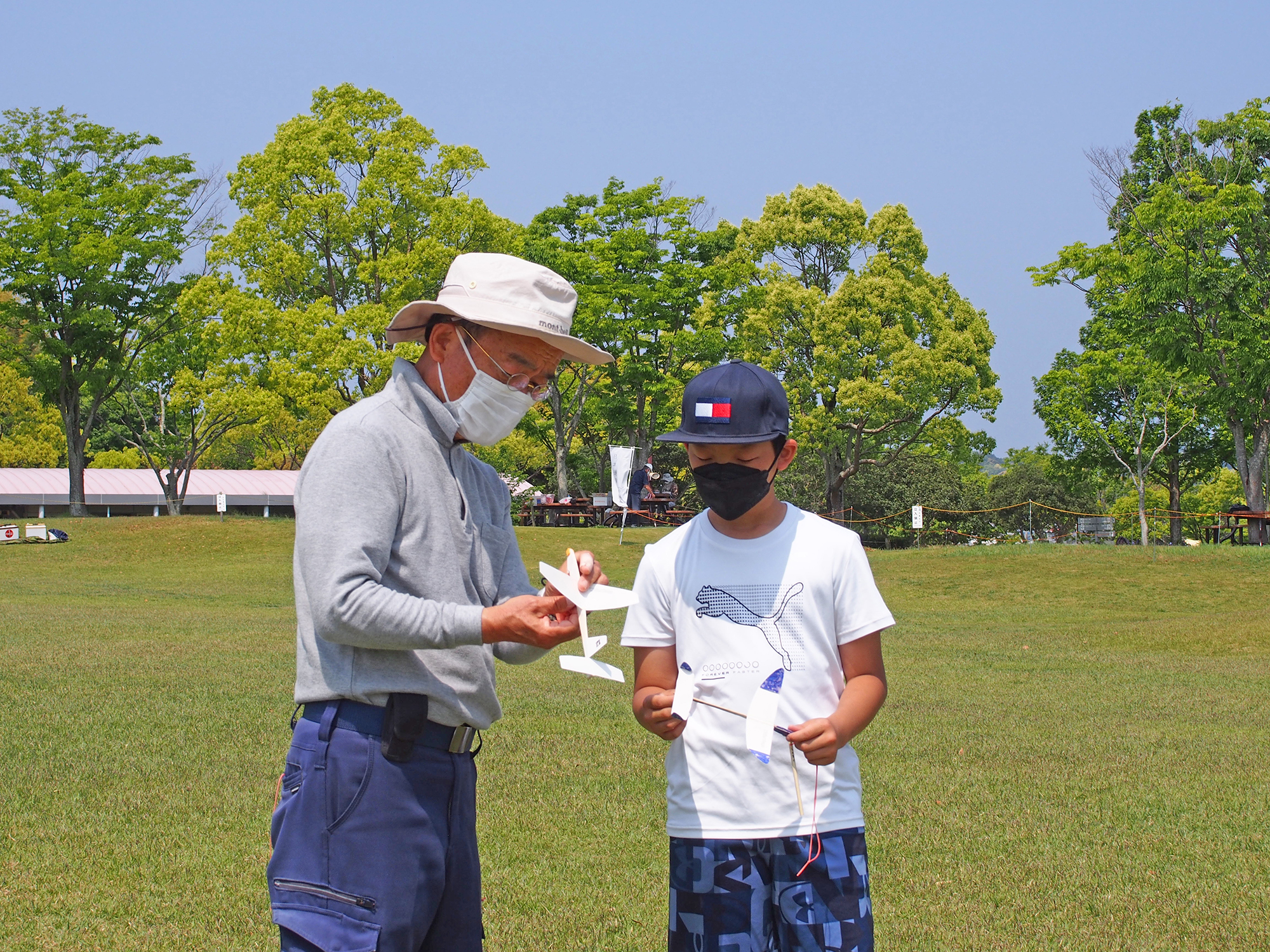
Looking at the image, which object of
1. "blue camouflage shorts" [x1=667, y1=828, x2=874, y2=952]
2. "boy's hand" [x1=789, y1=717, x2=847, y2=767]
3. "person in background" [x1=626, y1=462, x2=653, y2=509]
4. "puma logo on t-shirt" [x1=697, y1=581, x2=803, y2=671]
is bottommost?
→ "blue camouflage shorts" [x1=667, y1=828, x2=874, y2=952]

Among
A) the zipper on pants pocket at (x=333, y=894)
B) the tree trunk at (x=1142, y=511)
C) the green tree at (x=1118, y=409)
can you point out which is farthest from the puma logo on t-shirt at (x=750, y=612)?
the green tree at (x=1118, y=409)

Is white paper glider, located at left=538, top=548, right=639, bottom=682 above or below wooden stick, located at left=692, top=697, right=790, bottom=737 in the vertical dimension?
above

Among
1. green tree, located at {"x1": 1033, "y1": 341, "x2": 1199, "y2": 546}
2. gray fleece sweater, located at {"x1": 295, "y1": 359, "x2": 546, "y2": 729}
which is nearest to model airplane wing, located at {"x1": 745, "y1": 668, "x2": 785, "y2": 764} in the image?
gray fleece sweater, located at {"x1": 295, "y1": 359, "x2": 546, "y2": 729}

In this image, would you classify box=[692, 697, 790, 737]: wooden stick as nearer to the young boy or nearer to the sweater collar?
the young boy

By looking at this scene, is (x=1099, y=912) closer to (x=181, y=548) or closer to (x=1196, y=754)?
(x=1196, y=754)

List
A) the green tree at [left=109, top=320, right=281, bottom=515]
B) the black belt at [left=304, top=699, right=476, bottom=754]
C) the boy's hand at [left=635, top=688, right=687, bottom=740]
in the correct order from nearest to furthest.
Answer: the black belt at [left=304, top=699, right=476, bottom=754] < the boy's hand at [left=635, top=688, right=687, bottom=740] < the green tree at [left=109, top=320, right=281, bottom=515]

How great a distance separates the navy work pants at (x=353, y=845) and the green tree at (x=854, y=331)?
1452 inches

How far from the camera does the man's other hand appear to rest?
7.66ft

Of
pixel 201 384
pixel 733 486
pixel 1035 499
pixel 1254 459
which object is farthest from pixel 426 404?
pixel 1035 499

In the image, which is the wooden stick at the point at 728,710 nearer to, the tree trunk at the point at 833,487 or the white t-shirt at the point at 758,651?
the white t-shirt at the point at 758,651

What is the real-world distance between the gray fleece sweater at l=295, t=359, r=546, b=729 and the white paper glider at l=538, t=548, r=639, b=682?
18cm

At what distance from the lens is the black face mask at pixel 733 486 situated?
9.71 ft

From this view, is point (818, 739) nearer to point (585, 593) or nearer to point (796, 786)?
point (796, 786)

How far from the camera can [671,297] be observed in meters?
42.0
